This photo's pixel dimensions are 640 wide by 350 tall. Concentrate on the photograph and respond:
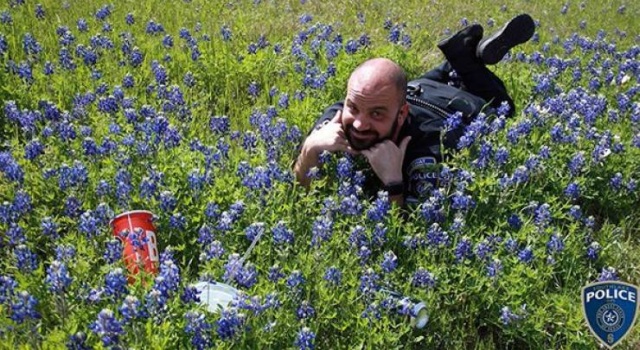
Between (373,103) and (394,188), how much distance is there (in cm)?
50

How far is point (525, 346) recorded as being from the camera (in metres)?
3.81

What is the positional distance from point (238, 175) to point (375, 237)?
908mm

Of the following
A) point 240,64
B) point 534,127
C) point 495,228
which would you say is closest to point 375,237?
point 495,228

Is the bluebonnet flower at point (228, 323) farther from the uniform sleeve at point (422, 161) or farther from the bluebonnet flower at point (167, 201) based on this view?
the uniform sleeve at point (422, 161)

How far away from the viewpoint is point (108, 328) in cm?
261

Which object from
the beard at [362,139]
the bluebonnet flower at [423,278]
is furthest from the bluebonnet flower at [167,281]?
the beard at [362,139]

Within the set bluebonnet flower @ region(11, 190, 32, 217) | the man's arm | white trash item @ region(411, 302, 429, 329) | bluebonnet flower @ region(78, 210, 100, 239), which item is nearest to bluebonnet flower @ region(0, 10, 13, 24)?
bluebonnet flower @ region(11, 190, 32, 217)

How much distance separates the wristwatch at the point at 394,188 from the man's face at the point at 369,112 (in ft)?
0.91

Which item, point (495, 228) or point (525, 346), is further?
point (495, 228)

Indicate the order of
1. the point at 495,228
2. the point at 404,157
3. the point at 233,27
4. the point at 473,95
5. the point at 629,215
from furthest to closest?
the point at 233,27, the point at 473,95, the point at 629,215, the point at 404,157, the point at 495,228

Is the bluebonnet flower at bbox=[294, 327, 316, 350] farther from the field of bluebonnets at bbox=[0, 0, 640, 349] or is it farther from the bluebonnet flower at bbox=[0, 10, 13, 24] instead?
the bluebonnet flower at bbox=[0, 10, 13, 24]

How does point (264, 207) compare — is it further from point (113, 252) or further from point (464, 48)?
point (464, 48)

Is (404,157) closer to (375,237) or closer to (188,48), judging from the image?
(375,237)

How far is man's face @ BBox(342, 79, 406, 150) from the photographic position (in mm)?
4230
